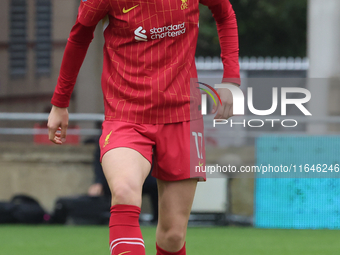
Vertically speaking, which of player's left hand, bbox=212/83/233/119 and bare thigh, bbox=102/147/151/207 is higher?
player's left hand, bbox=212/83/233/119

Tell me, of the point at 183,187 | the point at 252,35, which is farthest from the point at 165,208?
the point at 252,35

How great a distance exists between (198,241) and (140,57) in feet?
12.4

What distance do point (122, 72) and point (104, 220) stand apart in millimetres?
5003

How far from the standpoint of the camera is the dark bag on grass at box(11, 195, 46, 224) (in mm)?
7383

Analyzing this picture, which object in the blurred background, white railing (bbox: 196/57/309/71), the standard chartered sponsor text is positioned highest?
white railing (bbox: 196/57/309/71)

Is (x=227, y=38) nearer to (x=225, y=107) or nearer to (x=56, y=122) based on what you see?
(x=225, y=107)

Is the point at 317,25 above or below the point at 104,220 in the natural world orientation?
above

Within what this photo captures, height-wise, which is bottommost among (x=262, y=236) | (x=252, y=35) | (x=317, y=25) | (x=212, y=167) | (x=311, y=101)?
(x=262, y=236)

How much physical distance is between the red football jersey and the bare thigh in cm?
20

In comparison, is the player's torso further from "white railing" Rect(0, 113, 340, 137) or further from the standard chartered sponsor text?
"white railing" Rect(0, 113, 340, 137)

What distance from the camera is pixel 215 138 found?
7.90m

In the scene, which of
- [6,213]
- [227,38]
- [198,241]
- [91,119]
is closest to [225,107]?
[227,38]

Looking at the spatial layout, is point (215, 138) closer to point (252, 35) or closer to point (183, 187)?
point (183, 187)

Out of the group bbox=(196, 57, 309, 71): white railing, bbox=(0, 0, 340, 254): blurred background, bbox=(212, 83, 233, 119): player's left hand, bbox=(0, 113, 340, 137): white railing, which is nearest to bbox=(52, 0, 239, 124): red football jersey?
bbox=(212, 83, 233, 119): player's left hand
